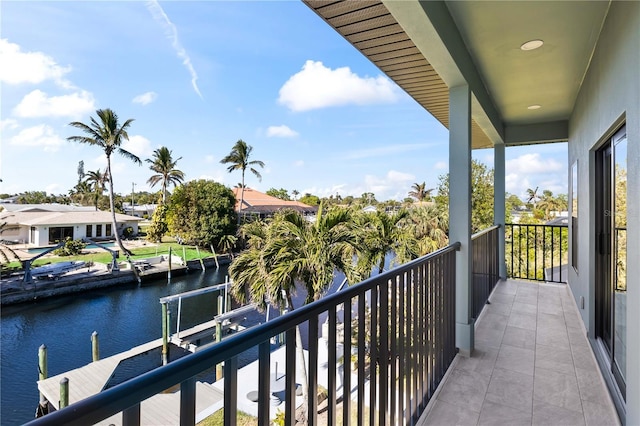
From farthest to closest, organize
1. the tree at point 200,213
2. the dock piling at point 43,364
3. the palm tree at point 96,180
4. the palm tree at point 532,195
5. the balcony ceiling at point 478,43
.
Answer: the palm tree at point 96,180, the palm tree at point 532,195, the tree at point 200,213, the dock piling at point 43,364, the balcony ceiling at point 478,43

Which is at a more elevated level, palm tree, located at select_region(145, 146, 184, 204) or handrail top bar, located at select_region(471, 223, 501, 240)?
palm tree, located at select_region(145, 146, 184, 204)

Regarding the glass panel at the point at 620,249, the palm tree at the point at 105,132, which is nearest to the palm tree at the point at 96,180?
the palm tree at the point at 105,132

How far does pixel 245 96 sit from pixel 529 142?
34.1 meters

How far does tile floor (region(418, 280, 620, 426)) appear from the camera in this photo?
196cm

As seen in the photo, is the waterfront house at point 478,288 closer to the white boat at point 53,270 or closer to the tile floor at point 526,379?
the tile floor at point 526,379

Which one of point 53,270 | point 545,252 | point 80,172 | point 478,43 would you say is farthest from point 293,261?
point 80,172

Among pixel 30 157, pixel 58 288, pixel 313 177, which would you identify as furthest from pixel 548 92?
pixel 313 177

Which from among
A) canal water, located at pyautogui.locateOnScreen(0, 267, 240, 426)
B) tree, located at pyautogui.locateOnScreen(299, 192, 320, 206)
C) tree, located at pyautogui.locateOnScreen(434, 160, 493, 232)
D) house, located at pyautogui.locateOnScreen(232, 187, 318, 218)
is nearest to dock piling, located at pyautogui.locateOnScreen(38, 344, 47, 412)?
canal water, located at pyautogui.locateOnScreen(0, 267, 240, 426)

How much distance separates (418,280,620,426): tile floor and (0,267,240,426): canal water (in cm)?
1242

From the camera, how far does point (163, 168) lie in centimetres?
3206

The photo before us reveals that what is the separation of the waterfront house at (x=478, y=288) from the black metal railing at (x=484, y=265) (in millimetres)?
71

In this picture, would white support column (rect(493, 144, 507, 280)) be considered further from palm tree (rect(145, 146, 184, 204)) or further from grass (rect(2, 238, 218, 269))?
palm tree (rect(145, 146, 184, 204))

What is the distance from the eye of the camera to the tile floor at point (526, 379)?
1.96 meters

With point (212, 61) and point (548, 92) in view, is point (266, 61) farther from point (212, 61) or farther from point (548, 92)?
point (548, 92)
